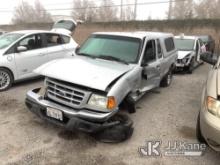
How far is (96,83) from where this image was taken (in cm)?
353

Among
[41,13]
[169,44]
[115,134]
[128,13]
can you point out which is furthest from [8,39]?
[41,13]

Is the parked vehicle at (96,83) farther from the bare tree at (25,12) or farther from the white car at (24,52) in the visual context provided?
the bare tree at (25,12)

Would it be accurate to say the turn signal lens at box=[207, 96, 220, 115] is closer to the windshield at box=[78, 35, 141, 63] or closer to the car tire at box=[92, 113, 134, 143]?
the car tire at box=[92, 113, 134, 143]

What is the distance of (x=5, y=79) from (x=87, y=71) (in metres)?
3.23

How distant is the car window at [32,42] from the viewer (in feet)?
21.6

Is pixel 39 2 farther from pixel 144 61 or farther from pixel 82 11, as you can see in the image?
pixel 144 61

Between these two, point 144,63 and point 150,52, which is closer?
point 144,63

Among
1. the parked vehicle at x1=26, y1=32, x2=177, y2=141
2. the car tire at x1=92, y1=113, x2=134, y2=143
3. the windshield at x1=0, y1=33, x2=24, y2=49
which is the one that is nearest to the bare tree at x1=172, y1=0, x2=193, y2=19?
the windshield at x1=0, y1=33, x2=24, y2=49

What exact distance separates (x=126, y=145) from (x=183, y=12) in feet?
94.0

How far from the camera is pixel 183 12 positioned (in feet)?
95.8

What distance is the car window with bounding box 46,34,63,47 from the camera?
7243 mm

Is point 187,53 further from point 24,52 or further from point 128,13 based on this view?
point 128,13

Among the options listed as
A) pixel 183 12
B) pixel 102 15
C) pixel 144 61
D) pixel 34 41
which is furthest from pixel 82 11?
pixel 144 61

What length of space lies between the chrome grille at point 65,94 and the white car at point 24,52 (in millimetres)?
1942
